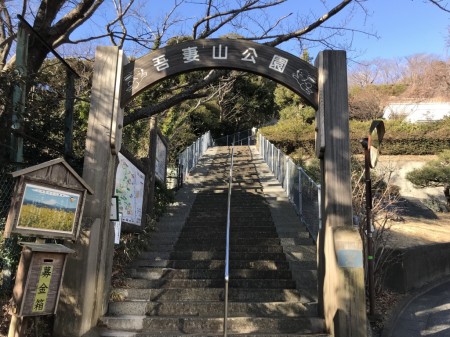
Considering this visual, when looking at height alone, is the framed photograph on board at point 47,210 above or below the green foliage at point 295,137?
below

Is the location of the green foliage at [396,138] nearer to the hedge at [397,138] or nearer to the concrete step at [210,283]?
the hedge at [397,138]

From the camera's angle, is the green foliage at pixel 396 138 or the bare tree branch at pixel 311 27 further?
the green foliage at pixel 396 138

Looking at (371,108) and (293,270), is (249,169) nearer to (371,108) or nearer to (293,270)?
(293,270)

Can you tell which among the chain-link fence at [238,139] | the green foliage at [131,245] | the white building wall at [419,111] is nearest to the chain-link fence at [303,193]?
the green foliage at [131,245]

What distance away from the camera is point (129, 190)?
21.5 ft

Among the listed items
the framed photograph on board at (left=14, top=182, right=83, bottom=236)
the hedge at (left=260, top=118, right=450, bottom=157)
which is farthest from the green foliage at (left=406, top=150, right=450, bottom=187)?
the framed photograph on board at (left=14, top=182, right=83, bottom=236)

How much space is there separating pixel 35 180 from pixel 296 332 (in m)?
3.53

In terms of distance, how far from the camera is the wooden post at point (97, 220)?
14.8 feet

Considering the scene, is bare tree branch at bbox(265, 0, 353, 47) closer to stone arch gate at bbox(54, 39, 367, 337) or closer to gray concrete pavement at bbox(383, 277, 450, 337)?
stone arch gate at bbox(54, 39, 367, 337)

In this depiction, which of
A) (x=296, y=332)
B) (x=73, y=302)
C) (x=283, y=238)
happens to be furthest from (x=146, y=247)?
(x=296, y=332)

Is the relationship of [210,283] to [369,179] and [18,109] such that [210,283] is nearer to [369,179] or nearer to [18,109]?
[369,179]

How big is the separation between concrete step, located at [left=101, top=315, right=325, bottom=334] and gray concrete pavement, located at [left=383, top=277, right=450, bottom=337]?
2024mm

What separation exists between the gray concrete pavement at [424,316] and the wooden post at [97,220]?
447 centimetres

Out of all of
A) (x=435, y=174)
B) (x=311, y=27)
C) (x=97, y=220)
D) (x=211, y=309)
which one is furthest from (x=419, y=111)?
(x=97, y=220)
